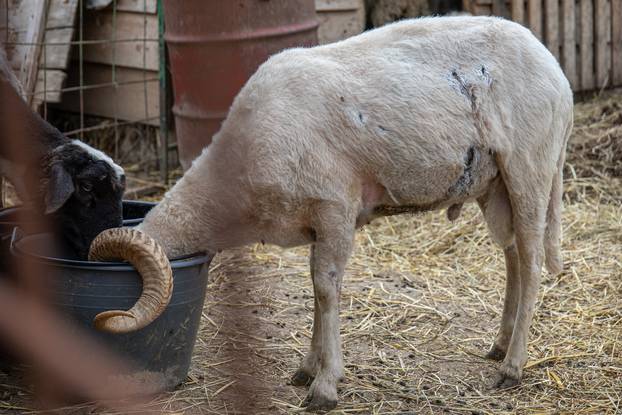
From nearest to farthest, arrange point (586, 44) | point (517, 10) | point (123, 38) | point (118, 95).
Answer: point (123, 38)
point (118, 95)
point (517, 10)
point (586, 44)

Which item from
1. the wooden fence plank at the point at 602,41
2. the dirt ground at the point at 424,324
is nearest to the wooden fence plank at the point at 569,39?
the wooden fence plank at the point at 602,41

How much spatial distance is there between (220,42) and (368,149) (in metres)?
2.95

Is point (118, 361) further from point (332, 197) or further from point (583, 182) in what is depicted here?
point (583, 182)

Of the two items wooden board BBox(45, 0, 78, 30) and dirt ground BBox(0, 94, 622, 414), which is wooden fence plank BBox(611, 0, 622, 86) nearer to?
dirt ground BBox(0, 94, 622, 414)

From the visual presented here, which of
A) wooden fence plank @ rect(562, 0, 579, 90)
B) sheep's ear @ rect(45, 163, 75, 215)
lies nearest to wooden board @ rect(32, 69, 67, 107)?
sheep's ear @ rect(45, 163, 75, 215)

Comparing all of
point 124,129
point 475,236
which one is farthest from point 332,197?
point 124,129

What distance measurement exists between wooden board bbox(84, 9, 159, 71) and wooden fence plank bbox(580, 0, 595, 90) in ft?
14.8

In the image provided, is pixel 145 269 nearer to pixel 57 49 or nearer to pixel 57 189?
pixel 57 189

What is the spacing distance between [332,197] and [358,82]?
0.57 metres

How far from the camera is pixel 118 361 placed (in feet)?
13.3

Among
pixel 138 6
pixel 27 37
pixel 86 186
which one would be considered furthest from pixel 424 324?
pixel 27 37

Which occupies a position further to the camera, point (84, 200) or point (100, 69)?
point (100, 69)

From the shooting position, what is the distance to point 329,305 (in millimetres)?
4250

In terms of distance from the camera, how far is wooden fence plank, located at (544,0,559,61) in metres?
9.29
